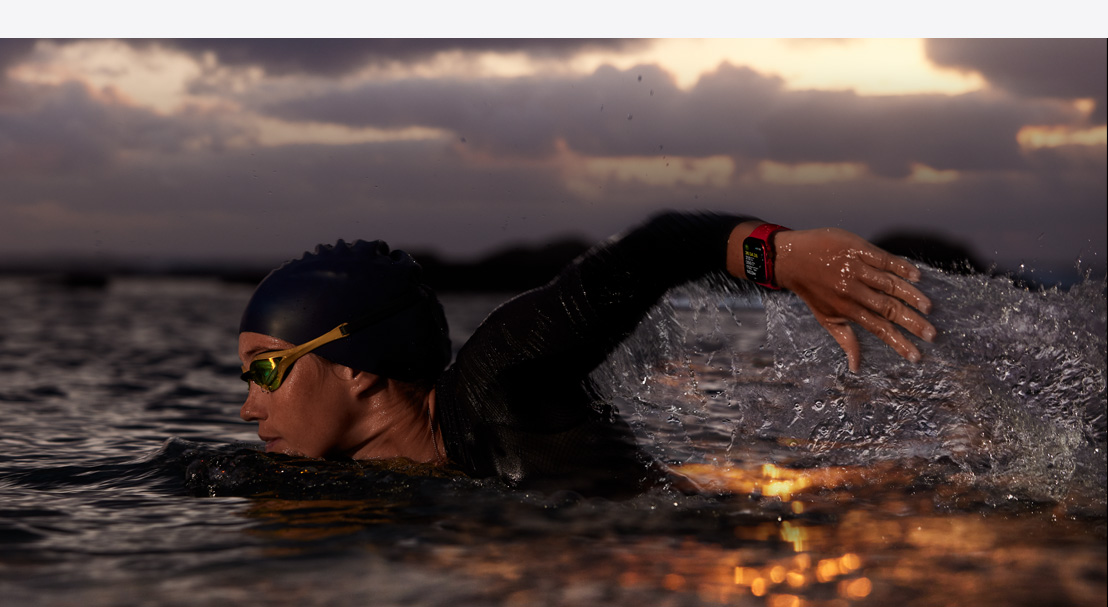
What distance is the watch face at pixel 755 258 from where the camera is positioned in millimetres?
2844

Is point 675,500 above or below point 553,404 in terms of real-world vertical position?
below

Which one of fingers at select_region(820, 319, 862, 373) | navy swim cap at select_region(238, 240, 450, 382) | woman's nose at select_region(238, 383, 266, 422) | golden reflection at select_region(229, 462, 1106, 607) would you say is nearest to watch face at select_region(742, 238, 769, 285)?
fingers at select_region(820, 319, 862, 373)

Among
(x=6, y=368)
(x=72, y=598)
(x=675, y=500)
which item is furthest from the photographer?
(x=6, y=368)

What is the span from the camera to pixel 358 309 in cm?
354

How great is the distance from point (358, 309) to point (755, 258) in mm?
1544

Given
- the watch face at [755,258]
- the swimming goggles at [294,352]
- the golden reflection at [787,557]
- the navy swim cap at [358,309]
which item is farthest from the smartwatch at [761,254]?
the swimming goggles at [294,352]

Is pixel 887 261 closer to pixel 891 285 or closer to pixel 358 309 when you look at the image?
pixel 891 285

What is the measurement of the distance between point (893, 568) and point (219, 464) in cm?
270

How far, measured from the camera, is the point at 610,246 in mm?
2938

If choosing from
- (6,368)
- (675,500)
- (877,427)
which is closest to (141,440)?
(675,500)

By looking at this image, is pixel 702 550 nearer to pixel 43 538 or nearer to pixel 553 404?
pixel 553 404

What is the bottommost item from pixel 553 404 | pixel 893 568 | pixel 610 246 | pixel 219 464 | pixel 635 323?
pixel 893 568

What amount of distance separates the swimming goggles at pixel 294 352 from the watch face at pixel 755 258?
53.7 inches

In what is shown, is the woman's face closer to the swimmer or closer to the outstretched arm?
the swimmer
